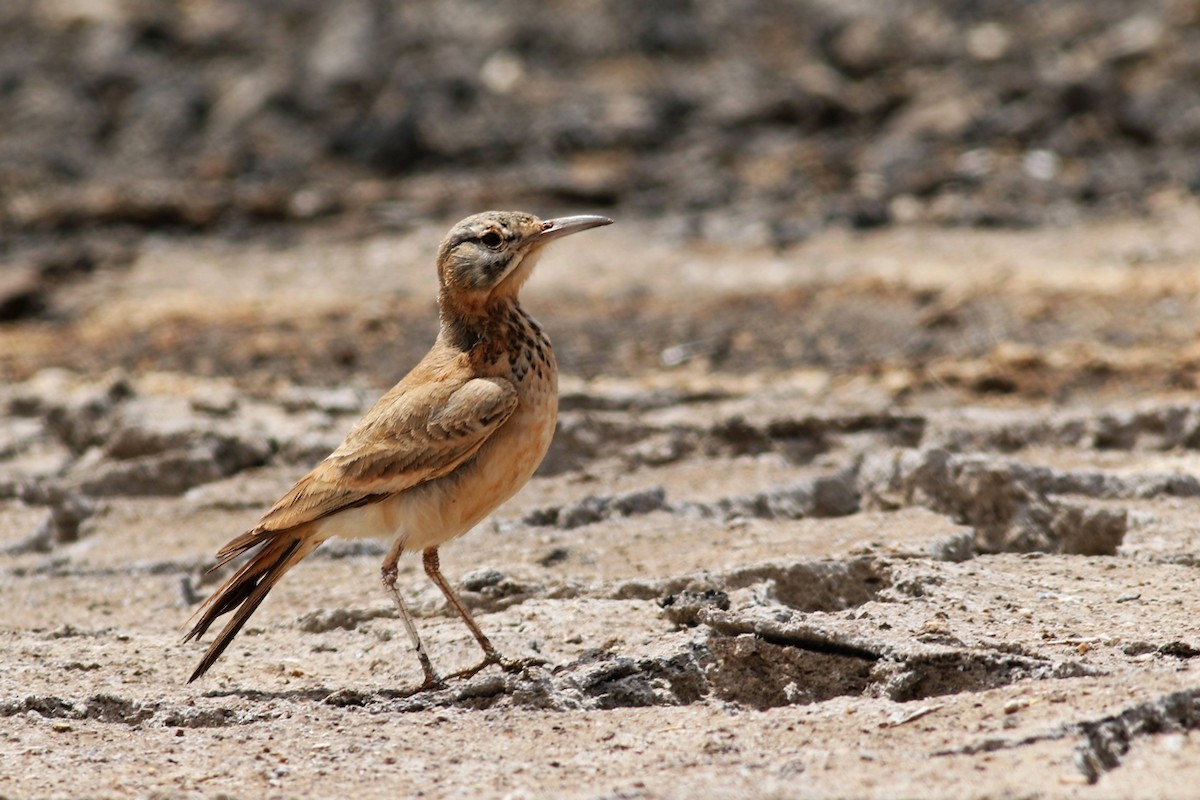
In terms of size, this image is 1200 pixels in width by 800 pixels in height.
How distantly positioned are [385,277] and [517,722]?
611cm

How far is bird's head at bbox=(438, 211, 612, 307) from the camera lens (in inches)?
202

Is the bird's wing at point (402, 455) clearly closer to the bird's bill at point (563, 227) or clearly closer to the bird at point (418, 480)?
the bird at point (418, 480)

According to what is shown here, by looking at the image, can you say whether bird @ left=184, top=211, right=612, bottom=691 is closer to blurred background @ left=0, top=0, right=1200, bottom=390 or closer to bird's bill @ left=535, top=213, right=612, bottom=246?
bird's bill @ left=535, top=213, right=612, bottom=246

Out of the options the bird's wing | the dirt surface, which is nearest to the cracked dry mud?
the dirt surface

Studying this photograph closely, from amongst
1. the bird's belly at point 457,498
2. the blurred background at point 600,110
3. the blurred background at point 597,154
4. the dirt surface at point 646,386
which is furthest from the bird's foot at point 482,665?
the blurred background at point 600,110

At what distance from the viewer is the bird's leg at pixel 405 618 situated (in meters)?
4.45

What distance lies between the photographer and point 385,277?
391 inches

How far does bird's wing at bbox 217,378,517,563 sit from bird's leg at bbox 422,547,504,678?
266 mm

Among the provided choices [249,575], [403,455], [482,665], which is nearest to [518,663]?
[482,665]

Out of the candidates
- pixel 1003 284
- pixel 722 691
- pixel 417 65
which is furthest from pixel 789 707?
pixel 417 65

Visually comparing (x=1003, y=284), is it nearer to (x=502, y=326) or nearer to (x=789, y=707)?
(x=502, y=326)

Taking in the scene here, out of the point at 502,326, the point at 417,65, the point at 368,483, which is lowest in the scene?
the point at 368,483

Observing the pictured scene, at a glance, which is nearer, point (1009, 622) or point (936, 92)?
Answer: point (1009, 622)

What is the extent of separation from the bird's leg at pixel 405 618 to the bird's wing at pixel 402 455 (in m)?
0.19
